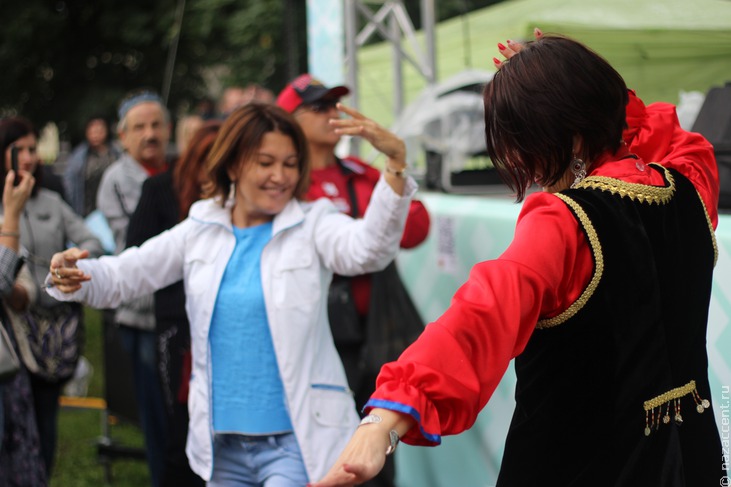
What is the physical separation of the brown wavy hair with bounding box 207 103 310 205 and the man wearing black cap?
99 cm

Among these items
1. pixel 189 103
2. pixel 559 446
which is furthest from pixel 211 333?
pixel 189 103

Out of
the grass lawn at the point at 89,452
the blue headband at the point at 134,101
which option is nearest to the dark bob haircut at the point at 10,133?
the blue headband at the point at 134,101

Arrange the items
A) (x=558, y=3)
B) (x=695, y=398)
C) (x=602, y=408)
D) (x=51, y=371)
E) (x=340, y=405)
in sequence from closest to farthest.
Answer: (x=602, y=408)
(x=695, y=398)
(x=340, y=405)
(x=51, y=371)
(x=558, y=3)

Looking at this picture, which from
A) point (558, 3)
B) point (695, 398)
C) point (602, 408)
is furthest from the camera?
point (558, 3)

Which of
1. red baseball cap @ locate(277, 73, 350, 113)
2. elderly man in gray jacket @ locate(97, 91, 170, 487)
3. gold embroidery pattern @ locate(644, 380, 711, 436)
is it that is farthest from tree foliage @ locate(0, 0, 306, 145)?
gold embroidery pattern @ locate(644, 380, 711, 436)

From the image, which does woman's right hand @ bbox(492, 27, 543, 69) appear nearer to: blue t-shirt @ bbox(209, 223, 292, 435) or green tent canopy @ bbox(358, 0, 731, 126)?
blue t-shirt @ bbox(209, 223, 292, 435)

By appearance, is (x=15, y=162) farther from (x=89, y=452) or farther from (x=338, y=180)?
(x=89, y=452)

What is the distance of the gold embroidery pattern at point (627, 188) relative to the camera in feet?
6.02

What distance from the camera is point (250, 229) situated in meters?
3.24

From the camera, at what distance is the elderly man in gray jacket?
5.05 meters

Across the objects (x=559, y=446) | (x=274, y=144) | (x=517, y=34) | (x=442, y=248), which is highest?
(x=517, y=34)

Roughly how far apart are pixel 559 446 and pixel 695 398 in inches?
11.7

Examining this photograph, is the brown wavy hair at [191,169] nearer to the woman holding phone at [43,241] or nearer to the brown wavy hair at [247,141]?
the woman holding phone at [43,241]

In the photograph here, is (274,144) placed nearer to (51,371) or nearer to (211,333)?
(211,333)
